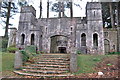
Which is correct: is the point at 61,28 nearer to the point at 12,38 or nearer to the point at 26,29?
the point at 26,29

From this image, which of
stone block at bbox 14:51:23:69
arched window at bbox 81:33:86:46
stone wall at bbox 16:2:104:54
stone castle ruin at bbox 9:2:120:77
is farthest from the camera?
arched window at bbox 81:33:86:46

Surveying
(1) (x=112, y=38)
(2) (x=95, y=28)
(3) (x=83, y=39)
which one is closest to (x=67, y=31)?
(3) (x=83, y=39)

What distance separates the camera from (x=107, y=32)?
22344 millimetres

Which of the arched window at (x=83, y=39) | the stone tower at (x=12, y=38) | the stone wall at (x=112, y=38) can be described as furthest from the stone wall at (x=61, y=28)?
the stone wall at (x=112, y=38)

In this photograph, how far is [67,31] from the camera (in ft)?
59.4

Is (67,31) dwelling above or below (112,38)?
above

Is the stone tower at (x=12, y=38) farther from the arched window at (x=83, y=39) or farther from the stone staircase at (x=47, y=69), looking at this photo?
the stone staircase at (x=47, y=69)

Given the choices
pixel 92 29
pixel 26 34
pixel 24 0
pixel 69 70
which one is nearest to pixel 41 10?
pixel 24 0

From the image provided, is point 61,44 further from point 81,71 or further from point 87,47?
point 81,71

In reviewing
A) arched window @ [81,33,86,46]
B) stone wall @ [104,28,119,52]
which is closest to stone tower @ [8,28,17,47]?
arched window @ [81,33,86,46]

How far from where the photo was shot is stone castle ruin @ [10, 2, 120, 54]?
54.4 feet

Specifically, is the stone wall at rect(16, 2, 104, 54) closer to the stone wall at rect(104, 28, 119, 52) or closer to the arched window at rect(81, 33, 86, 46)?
the arched window at rect(81, 33, 86, 46)

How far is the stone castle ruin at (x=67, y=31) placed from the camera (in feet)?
54.4

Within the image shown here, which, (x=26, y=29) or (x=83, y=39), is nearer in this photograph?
(x=83, y=39)
